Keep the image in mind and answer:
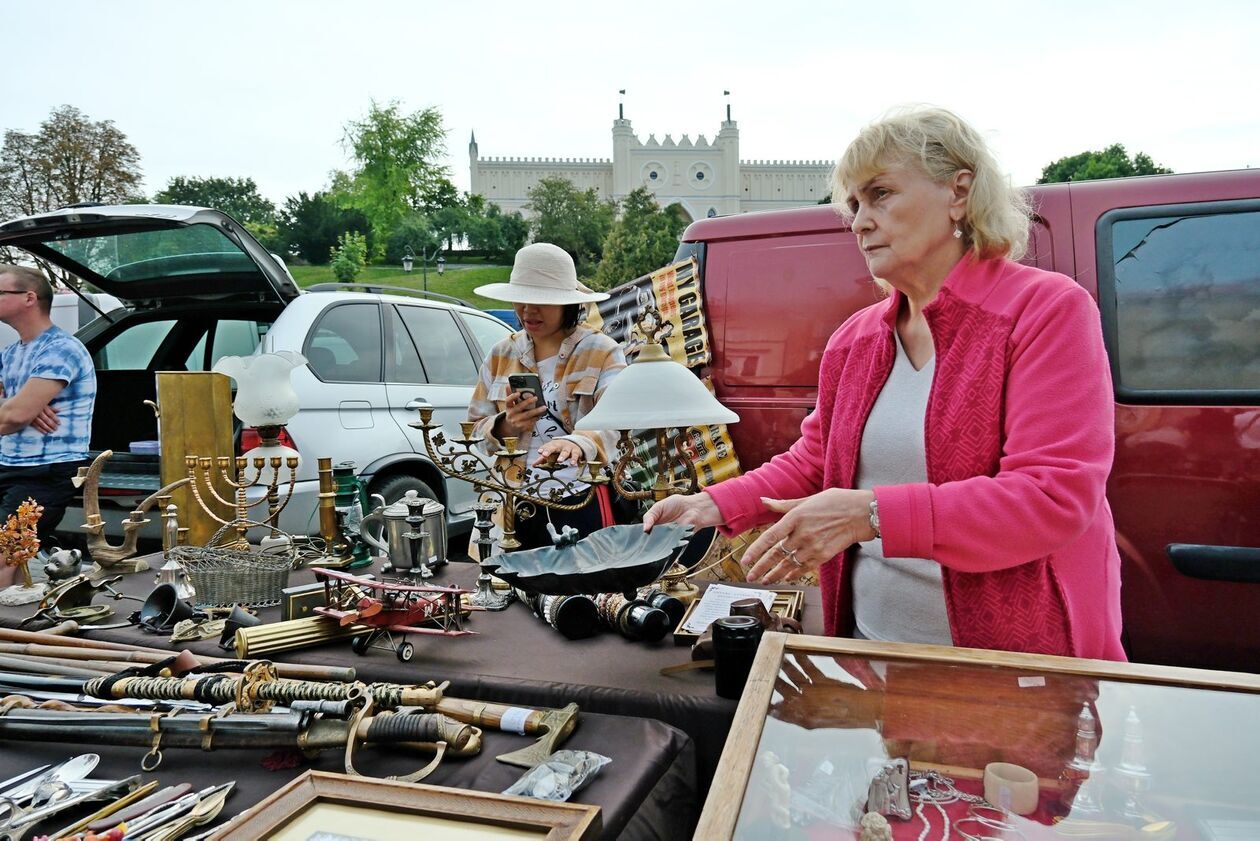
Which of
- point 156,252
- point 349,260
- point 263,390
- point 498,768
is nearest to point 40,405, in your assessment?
point 156,252

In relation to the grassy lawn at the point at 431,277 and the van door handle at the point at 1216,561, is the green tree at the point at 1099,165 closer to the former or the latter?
the grassy lawn at the point at 431,277

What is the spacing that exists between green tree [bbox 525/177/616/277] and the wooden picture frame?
56325 mm

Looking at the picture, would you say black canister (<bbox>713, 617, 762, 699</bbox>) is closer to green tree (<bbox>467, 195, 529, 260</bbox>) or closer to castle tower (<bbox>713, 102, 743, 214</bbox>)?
green tree (<bbox>467, 195, 529, 260</bbox>)

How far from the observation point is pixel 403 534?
2285 mm

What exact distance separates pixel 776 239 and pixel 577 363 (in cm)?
135

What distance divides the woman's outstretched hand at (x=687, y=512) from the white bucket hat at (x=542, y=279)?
120 centimetres

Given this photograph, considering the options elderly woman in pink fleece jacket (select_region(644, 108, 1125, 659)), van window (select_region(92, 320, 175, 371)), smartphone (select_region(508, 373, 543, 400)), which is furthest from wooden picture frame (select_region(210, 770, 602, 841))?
van window (select_region(92, 320, 175, 371))

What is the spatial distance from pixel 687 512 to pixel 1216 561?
2.06 meters

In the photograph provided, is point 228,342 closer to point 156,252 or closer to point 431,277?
point 156,252

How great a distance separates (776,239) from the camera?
11.8ft

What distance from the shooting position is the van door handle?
257 cm

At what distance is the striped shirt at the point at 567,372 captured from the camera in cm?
270

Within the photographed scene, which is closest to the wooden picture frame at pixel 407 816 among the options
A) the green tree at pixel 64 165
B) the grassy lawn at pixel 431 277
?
the green tree at pixel 64 165

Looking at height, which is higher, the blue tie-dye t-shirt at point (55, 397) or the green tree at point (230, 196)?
the green tree at point (230, 196)
